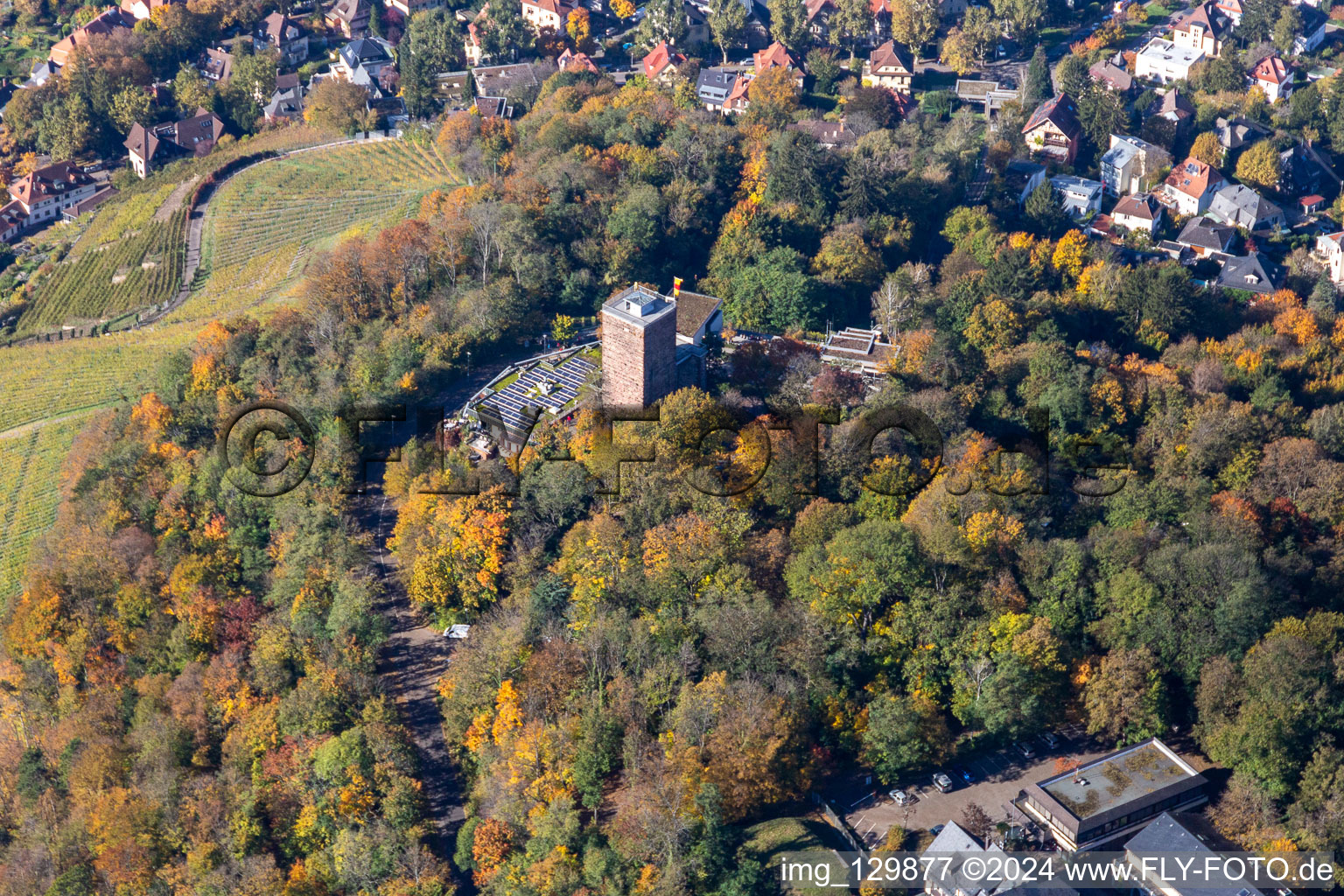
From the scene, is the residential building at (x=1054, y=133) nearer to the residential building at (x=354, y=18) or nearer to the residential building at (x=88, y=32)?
the residential building at (x=354, y=18)

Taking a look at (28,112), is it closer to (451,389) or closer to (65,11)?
(65,11)

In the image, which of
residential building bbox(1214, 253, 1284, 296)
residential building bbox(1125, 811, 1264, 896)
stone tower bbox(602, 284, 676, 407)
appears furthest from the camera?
residential building bbox(1214, 253, 1284, 296)

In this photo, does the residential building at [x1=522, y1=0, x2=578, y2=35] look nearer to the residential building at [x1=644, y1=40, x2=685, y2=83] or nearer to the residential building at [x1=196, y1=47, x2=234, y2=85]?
the residential building at [x1=644, y1=40, x2=685, y2=83]

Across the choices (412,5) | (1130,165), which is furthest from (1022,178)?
(412,5)

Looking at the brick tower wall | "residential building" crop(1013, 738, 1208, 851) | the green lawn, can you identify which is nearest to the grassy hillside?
the brick tower wall

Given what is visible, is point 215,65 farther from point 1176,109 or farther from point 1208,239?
point 1208,239

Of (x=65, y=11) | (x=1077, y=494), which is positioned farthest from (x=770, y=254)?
(x=65, y=11)
